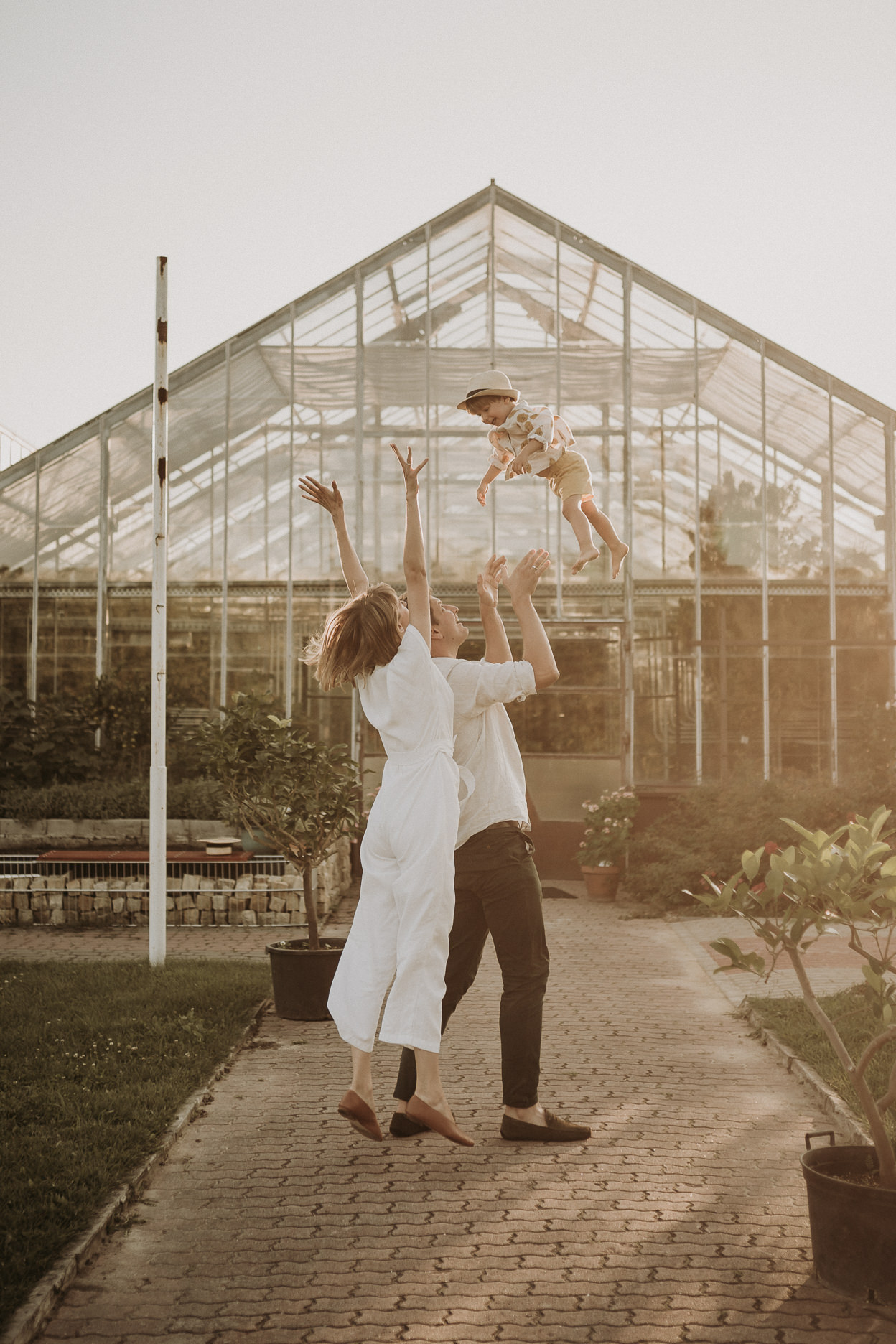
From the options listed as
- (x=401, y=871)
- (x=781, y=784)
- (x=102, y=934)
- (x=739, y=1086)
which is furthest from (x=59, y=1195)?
(x=781, y=784)

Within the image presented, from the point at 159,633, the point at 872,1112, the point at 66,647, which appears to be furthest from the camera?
the point at 66,647

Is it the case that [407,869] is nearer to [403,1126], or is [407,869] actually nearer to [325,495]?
[403,1126]

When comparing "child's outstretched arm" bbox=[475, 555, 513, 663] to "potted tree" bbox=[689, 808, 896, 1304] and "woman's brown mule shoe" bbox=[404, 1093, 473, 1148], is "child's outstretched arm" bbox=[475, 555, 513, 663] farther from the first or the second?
"woman's brown mule shoe" bbox=[404, 1093, 473, 1148]

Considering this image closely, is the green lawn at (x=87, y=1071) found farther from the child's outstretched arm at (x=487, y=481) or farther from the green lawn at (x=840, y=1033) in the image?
the green lawn at (x=840, y=1033)

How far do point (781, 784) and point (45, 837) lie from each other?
25.7ft

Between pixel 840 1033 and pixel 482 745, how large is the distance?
9.77 feet

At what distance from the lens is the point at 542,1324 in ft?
9.64

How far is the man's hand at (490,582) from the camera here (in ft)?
13.9

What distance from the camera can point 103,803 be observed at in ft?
40.4

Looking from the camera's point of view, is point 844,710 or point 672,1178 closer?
point 672,1178

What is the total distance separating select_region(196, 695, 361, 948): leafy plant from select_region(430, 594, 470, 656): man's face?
2.78 metres

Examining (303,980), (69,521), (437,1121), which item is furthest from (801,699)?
(437,1121)

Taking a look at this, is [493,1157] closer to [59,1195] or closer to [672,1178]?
[672,1178]

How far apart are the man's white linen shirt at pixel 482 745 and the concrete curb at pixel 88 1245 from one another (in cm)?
155
